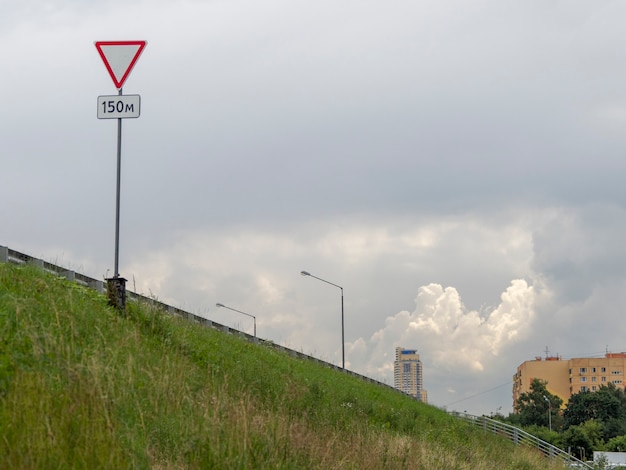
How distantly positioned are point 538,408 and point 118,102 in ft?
441

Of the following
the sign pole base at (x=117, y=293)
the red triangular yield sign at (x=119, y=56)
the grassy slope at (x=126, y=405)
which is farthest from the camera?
the red triangular yield sign at (x=119, y=56)

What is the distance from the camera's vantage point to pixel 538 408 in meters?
141

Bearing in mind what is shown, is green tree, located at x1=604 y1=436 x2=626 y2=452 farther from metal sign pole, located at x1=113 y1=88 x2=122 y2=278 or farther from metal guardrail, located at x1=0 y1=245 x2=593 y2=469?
metal sign pole, located at x1=113 y1=88 x2=122 y2=278

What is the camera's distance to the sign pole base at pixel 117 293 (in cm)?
1608

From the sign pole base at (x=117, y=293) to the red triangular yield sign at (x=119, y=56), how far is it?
3.65 meters

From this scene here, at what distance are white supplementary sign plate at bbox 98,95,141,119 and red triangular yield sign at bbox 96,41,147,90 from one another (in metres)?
0.34

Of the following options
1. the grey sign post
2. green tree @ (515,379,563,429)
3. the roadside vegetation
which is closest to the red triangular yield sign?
the grey sign post

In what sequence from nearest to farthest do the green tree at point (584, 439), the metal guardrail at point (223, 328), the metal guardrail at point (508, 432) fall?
the metal guardrail at point (223, 328)
the metal guardrail at point (508, 432)
the green tree at point (584, 439)

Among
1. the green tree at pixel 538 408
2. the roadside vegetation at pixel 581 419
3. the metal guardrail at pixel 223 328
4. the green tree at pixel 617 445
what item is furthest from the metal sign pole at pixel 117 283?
the green tree at pixel 538 408

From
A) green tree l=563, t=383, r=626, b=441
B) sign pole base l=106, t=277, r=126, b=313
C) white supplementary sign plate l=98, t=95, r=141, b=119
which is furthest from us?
green tree l=563, t=383, r=626, b=441

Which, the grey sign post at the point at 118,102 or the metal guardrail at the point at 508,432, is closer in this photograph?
the grey sign post at the point at 118,102

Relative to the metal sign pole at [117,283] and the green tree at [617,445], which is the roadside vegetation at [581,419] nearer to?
the green tree at [617,445]

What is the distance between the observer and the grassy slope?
8398 mm

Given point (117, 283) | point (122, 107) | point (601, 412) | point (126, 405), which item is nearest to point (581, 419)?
point (601, 412)
